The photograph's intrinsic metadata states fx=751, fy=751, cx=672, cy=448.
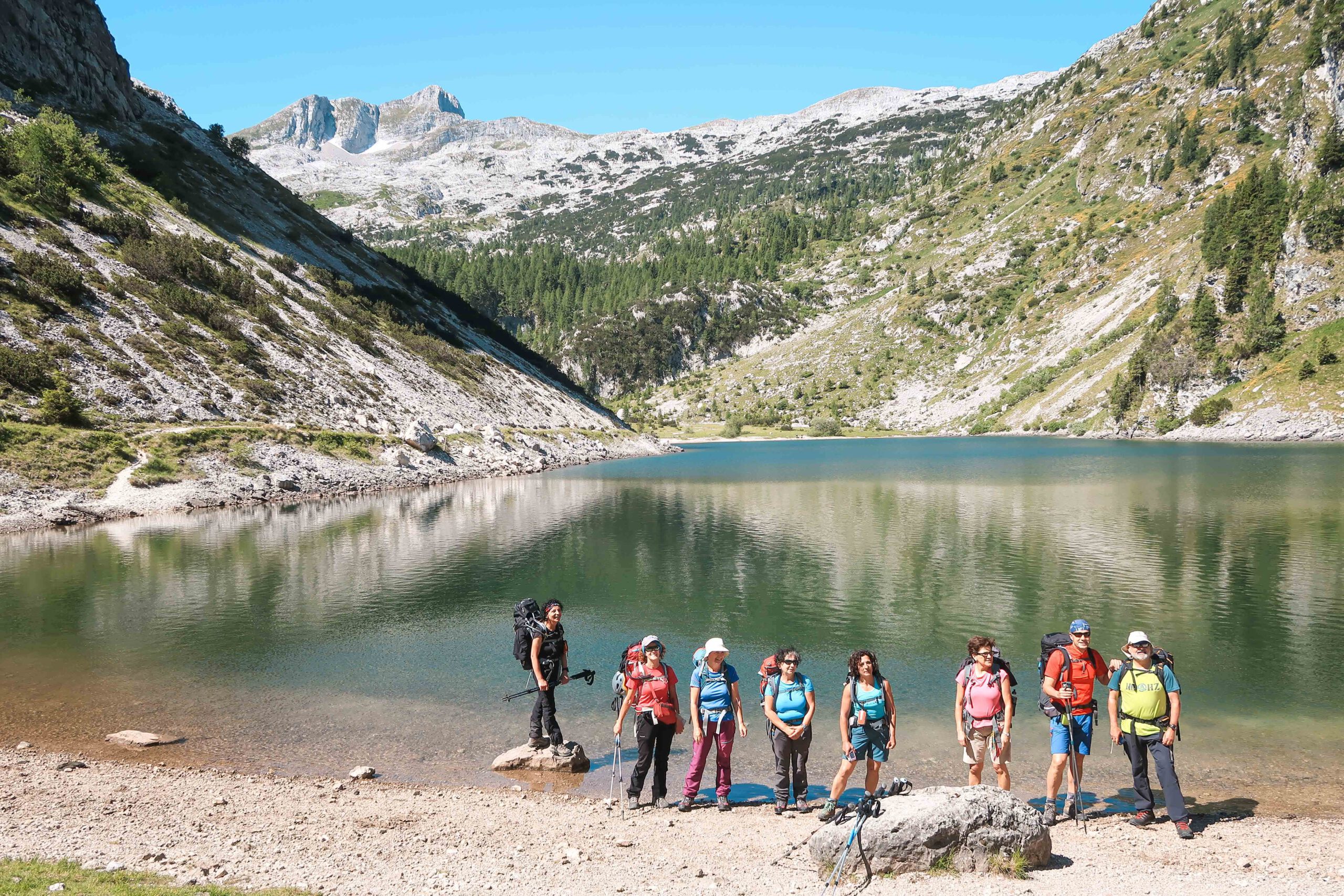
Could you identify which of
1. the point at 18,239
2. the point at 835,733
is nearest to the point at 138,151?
the point at 18,239

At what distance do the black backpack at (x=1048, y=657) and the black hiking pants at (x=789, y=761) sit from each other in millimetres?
3940

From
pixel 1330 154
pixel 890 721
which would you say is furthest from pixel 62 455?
pixel 1330 154

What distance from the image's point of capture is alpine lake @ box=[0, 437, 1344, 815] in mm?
16625

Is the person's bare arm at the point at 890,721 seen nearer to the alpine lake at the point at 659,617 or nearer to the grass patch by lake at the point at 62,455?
the alpine lake at the point at 659,617

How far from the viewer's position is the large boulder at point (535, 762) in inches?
612

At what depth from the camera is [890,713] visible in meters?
12.4

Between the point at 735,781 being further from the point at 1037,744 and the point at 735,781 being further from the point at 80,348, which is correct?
the point at 80,348

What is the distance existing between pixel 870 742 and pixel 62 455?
6073cm

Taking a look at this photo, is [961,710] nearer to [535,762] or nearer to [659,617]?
[535,762]

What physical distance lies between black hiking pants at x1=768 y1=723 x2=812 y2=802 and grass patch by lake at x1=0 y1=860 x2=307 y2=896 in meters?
7.62

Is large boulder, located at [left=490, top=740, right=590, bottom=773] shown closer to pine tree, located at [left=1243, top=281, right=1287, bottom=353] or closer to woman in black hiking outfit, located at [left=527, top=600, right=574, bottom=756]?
woman in black hiking outfit, located at [left=527, top=600, right=574, bottom=756]

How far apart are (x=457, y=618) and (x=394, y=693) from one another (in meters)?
8.53

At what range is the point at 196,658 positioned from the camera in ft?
77.7

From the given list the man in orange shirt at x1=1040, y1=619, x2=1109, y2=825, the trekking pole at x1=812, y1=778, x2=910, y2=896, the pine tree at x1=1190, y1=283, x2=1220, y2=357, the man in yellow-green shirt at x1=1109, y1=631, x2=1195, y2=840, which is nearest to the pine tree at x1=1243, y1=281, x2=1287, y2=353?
the pine tree at x1=1190, y1=283, x2=1220, y2=357
